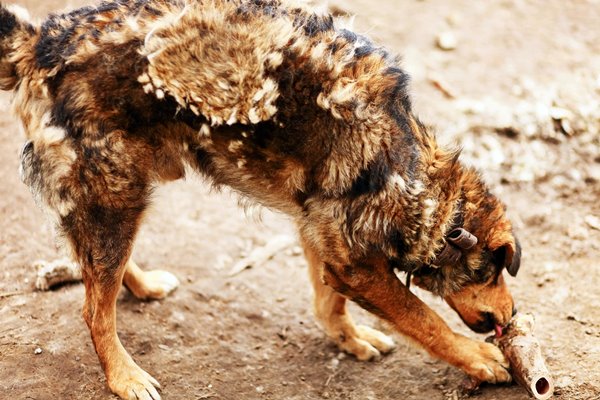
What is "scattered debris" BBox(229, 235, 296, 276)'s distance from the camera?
588 cm

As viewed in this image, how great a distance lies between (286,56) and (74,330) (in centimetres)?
A: 240

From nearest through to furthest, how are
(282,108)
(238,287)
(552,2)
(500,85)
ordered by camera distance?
(282,108) → (238,287) → (500,85) → (552,2)

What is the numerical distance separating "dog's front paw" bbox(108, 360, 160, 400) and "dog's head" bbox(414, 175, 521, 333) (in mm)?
1800

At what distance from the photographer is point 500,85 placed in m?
7.83

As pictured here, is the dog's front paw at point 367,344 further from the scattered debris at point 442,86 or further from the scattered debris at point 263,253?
the scattered debris at point 442,86

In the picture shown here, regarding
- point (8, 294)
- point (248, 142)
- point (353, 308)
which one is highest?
point (248, 142)

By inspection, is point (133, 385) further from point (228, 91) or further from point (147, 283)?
point (228, 91)

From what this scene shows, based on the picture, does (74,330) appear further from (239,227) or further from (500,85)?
(500,85)

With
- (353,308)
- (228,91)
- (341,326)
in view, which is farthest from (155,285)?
(228,91)

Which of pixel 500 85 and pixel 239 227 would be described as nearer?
pixel 239 227

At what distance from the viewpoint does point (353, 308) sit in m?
5.66

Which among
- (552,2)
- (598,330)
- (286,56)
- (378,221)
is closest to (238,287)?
(378,221)

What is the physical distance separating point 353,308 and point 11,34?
3.14 meters

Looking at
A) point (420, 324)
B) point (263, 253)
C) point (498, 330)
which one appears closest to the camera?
point (420, 324)
